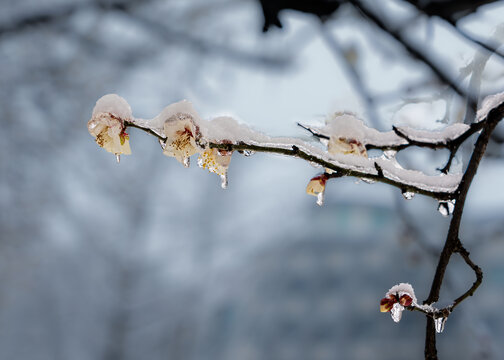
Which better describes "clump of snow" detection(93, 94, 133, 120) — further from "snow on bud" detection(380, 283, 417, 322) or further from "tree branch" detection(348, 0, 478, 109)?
"tree branch" detection(348, 0, 478, 109)

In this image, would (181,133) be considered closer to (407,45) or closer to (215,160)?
(215,160)

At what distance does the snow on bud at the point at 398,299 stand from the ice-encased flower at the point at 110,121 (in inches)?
17.6

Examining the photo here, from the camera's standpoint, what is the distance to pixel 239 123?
2.09 feet

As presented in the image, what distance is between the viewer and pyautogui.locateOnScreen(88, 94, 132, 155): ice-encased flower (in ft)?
2.23

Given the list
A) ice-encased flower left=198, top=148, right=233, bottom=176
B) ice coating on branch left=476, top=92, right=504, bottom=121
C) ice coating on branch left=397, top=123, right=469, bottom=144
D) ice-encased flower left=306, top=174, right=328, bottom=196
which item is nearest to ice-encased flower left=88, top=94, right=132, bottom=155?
ice-encased flower left=198, top=148, right=233, bottom=176

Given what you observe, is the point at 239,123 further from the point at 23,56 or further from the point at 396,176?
the point at 23,56

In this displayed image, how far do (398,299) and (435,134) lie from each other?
0.24 metres

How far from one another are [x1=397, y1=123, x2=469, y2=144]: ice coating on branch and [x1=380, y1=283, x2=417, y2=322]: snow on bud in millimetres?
199

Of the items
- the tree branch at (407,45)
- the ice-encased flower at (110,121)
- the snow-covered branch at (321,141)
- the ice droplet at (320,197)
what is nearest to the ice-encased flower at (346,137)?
the snow-covered branch at (321,141)

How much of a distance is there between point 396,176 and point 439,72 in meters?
0.56

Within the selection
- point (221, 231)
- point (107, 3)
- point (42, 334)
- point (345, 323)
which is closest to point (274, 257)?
point (345, 323)

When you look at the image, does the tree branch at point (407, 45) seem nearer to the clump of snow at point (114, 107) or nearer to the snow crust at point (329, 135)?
the snow crust at point (329, 135)

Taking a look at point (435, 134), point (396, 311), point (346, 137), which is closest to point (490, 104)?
point (435, 134)

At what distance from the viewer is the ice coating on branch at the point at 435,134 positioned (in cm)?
63
